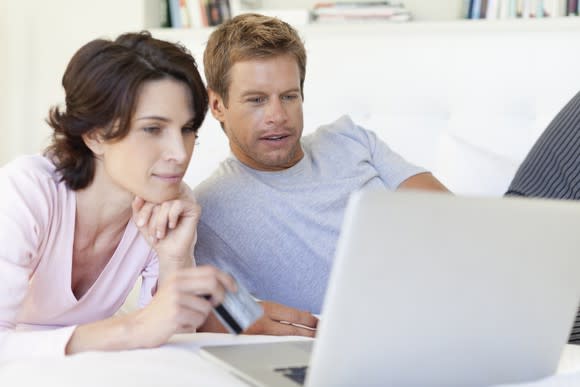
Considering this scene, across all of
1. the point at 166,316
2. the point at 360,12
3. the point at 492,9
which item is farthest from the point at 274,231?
the point at 492,9

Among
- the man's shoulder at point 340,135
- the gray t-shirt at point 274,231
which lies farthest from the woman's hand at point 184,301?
the man's shoulder at point 340,135

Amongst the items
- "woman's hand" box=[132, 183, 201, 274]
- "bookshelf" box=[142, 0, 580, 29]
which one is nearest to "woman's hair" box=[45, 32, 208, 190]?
"woman's hand" box=[132, 183, 201, 274]

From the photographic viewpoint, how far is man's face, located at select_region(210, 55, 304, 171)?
5.79 feet

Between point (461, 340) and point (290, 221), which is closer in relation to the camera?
point (461, 340)

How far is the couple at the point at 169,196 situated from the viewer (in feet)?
4.08

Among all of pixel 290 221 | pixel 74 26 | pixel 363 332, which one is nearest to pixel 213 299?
pixel 363 332

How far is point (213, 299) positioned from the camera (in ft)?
3.49

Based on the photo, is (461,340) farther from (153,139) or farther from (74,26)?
(74,26)

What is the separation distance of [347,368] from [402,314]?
0.26ft

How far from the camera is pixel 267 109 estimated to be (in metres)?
1.77

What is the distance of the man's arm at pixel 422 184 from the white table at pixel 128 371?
0.81 m

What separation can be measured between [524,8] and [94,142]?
1.48m

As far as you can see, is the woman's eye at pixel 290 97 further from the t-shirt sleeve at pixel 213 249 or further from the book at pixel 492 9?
the book at pixel 492 9

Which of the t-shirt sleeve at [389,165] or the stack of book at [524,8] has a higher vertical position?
the stack of book at [524,8]
